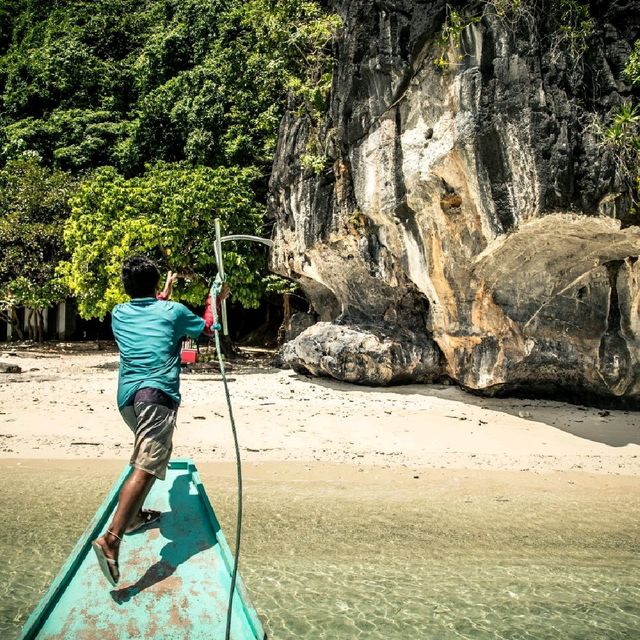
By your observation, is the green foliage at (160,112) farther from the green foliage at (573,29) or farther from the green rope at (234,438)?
the green rope at (234,438)

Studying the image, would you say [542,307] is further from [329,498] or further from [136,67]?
[136,67]

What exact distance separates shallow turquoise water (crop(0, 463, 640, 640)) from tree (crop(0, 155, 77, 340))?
42.2ft

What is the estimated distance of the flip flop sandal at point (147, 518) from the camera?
408cm

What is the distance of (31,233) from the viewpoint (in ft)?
63.4

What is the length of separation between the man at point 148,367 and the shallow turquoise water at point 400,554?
1141mm

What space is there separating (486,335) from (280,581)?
739 cm

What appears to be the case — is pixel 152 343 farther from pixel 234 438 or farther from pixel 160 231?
pixel 160 231

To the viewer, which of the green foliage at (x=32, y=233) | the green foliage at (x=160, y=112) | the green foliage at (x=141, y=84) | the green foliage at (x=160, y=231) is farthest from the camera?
the green foliage at (x=141, y=84)

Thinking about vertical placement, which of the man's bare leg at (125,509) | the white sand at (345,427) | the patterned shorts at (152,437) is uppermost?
the patterned shorts at (152,437)

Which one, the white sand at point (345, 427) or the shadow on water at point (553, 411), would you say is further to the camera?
the shadow on water at point (553, 411)

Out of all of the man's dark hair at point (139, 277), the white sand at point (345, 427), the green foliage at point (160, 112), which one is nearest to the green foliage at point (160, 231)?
the green foliage at point (160, 112)

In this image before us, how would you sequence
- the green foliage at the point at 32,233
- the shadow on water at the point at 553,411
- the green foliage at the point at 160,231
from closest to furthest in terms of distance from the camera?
1. the shadow on water at the point at 553,411
2. the green foliage at the point at 160,231
3. the green foliage at the point at 32,233

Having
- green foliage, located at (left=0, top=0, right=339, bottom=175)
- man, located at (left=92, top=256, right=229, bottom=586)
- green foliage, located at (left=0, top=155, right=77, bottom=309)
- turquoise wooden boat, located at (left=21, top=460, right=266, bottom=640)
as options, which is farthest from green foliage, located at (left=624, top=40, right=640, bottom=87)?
green foliage, located at (left=0, top=155, right=77, bottom=309)

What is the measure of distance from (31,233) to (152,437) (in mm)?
17627
